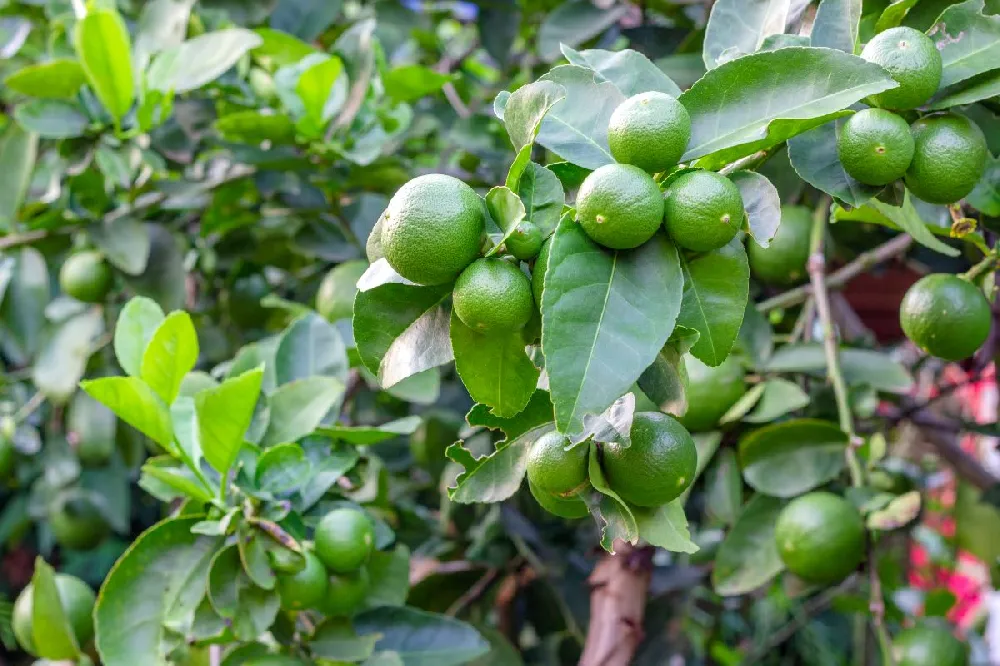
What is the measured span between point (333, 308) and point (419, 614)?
1.28ft

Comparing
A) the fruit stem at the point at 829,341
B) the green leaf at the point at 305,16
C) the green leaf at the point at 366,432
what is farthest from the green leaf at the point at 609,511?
the green leaf at the point at 305,16

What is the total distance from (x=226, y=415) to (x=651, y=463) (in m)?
0.41

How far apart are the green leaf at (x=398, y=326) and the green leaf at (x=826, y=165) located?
263 mm

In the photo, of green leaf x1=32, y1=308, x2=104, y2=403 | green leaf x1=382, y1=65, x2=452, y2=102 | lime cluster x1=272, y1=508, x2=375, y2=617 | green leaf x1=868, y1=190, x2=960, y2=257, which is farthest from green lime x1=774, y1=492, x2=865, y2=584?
green leaf x1=32, y1=308, x2=104, y2=403

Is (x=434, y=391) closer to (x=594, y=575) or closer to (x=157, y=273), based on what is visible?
(x=594, y=575)

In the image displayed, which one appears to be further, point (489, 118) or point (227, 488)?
point (489, 118)

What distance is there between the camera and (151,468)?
816 millimetres

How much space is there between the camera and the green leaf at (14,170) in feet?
4.37

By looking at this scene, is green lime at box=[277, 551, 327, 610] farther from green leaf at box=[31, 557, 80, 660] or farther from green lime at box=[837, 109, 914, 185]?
green lime at box=[837, 109, 914, 185]

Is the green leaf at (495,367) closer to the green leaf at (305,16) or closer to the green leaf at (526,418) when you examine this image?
the green leaf at (526,418)

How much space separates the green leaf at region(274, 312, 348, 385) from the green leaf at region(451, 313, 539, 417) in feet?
1.45

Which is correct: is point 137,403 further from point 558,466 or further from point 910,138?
point 910,138

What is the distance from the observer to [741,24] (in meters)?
0.70

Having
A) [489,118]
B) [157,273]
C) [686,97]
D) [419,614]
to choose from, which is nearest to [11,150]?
[157,273]
